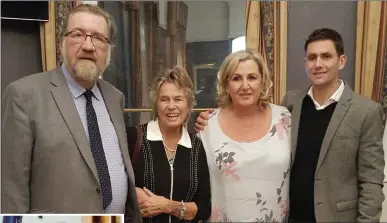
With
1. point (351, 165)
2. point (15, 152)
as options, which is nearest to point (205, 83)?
point (351, 165)

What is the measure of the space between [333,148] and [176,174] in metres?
0.57

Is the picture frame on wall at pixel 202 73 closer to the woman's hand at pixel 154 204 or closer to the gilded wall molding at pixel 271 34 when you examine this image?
the gilded wall molding at pixel 271 34

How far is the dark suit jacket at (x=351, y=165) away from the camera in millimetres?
1382

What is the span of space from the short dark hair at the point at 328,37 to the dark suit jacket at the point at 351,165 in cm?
16

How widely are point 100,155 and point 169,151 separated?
27 centimetres

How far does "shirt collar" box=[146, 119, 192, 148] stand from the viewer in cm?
150

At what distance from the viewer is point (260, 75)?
1.47 meters

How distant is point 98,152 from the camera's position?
134cm

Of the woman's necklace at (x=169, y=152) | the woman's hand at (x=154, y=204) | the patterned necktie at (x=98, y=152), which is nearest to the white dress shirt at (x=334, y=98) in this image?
the woman's necklace at (x=169, y=152)

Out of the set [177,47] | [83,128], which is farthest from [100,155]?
[177,47]

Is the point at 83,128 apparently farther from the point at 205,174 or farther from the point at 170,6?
the point at 170,6

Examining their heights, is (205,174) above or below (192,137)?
below

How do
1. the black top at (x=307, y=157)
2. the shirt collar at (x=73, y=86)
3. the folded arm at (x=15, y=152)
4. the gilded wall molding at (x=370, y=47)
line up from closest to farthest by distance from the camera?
the folded arm at (x=15, y=152) < the shirt collar at (x=73, y=86) < the black top at (x=307, y=157) < the gilded wall molding at (x=370, y=47)

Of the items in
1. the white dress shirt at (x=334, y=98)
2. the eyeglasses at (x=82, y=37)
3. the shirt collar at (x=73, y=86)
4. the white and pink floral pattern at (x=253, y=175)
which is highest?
the eyeglasses at (x=82, y=37)
